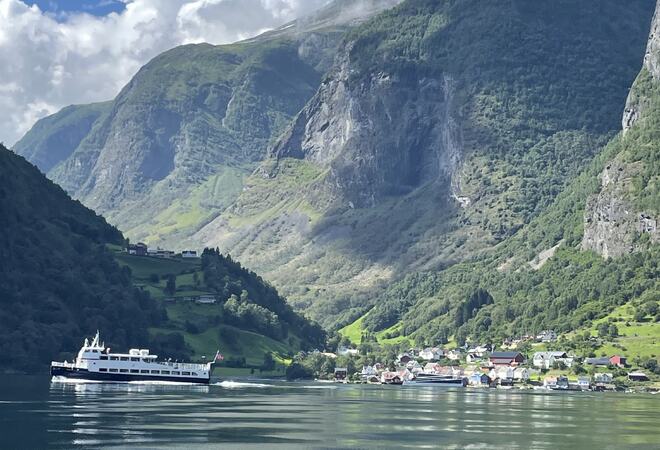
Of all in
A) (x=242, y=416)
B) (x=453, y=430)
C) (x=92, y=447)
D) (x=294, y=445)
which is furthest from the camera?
(x=242, y=416)

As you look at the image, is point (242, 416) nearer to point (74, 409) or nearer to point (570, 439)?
point (74, 409)

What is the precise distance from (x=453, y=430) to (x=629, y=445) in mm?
28397

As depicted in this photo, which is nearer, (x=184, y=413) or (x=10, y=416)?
(x=10, y=416)

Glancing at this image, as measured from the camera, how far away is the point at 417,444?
157 meters

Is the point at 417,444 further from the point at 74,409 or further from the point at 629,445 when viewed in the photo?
the point at 74,409

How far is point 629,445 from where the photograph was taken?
158000 millimetres

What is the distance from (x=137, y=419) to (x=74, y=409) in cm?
1953

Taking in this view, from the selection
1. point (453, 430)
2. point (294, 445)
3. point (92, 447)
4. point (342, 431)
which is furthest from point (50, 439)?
point (453, 430)

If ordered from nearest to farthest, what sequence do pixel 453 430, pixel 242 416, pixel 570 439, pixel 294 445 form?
pixel 294 445, pixel 570 439, pixel 453 430, pixel 242 416

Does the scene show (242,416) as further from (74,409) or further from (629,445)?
(629,445)

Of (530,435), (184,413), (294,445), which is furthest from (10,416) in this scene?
(530,435)

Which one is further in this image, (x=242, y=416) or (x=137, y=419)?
(x=242, y=416)

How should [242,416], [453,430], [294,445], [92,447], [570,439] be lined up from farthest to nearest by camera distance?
[242,416] < [453,430] < [570,439] < [294,445] < [92,447]

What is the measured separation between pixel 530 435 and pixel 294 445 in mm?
36460
